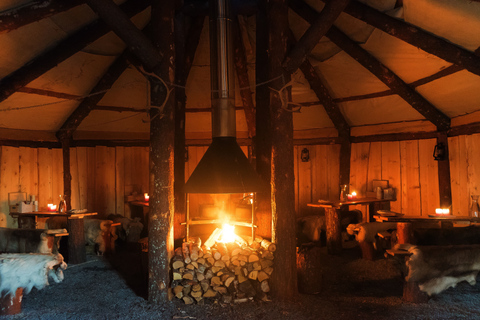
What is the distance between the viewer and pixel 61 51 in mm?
4656

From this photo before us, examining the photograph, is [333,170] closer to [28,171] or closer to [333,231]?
[333,231]

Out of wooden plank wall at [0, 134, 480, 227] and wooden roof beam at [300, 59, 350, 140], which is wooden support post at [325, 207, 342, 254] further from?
wooden roof beam at [300, 59, 350, 140]

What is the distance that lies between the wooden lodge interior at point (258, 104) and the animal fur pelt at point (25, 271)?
1049 mm

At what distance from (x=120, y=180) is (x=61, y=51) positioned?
345 cm

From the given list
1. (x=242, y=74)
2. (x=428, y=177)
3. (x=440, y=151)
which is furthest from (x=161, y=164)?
(x=428, y=177)

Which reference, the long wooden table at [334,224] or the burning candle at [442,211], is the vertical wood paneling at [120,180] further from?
the burning candle at [442,211]

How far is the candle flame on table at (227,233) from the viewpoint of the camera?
4.41 m

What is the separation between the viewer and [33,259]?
3.66 metres

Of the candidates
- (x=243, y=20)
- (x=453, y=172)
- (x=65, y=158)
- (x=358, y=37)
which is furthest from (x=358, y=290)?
(x=65, y=158)

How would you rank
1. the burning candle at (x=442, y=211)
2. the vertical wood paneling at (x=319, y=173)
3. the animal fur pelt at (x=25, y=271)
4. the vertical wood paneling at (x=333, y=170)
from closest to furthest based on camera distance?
the animal fur pelt at (x=25, y=271) < the burning candle at (x=442, y=211) < the vertical wood paneling at (x=333, y=170) < the vertical wood paneling at (x=319, y=173)

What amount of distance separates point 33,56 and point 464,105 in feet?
20.0

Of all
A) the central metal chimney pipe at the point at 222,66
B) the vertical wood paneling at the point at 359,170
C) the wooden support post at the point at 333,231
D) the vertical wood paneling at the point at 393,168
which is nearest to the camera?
the central metal chimney pipe at the point at 222,66

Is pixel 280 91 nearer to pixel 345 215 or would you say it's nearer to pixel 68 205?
pixel 345 215

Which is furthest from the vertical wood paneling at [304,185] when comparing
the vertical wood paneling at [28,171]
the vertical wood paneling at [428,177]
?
the vertical wood paneling at [28,171]
